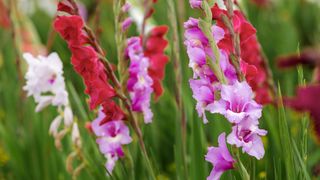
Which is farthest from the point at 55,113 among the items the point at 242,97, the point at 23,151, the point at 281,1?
the point at 281,1

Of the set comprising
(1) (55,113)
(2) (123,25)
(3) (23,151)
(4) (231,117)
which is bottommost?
(3) (23,151)

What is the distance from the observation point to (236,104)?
36.5 inches

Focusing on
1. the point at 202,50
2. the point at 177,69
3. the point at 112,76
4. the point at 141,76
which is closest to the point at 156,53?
the point at 177,69

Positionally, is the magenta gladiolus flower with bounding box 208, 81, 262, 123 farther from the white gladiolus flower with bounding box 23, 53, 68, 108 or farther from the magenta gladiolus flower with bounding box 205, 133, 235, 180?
the white gladiolus flower with bounding box 23, 53, 68, 108

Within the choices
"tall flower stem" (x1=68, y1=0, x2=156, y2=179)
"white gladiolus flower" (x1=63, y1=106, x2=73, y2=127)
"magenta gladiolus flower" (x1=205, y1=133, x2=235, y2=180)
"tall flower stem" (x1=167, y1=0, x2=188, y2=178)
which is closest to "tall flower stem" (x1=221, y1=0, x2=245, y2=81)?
"magenta gladiolus flower" (x1=205, y1=133, x2=235, y2=180)

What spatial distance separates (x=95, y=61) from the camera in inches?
42.9

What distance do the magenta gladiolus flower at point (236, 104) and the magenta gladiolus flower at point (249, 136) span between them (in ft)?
0.04

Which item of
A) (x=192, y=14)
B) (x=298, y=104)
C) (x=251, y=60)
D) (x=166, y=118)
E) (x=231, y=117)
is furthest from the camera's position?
(x=192, y=14)

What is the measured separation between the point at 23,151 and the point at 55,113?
0.20 m

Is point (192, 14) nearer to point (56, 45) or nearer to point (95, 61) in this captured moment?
point (56, 45)

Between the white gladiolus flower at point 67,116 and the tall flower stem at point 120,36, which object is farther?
the white gladiolus flower at point 67,116

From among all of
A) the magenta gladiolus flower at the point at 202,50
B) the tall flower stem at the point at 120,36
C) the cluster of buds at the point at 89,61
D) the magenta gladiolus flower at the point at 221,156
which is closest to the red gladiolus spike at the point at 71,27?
the cluster of buds at the point at 89,61

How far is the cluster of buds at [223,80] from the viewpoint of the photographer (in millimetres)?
901

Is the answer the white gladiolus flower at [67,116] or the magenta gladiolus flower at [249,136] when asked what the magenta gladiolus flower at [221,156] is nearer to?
the magenta gladiolus flower at [249,136]
